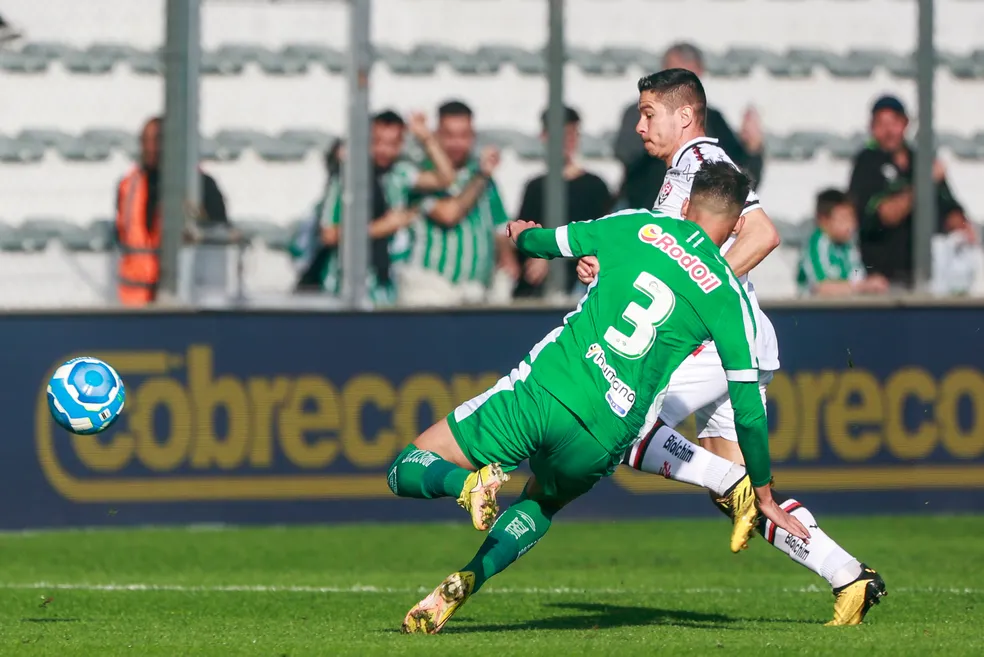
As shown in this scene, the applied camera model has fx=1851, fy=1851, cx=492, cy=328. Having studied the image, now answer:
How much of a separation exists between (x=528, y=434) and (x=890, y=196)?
7.39 metres

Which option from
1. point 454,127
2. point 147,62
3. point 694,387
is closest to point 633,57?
point 454,127

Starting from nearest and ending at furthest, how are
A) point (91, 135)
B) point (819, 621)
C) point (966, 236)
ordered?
1. point (819, 621)
2. point (91, 135)
3. point (966, 236)

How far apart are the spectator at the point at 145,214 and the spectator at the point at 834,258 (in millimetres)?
4124

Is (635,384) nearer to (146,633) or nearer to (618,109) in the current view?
(146,633)

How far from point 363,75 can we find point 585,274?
246 inches

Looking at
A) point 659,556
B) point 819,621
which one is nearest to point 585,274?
point 819,621

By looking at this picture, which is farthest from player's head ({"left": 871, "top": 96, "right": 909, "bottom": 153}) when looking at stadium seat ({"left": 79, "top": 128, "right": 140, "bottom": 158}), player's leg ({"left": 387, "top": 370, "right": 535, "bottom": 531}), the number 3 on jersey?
player's leg ({"left": 387, "top": 370, "right": 535, "bottom": 531})

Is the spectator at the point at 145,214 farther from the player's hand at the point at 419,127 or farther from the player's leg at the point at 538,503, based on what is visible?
the player's leg at the point at 538,503

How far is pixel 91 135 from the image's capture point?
41.2 feet

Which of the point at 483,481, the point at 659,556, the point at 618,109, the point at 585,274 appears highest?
the point at 618,109

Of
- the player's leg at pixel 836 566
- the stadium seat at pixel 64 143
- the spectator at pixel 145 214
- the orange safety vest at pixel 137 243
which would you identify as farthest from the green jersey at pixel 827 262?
the player's leg at pixel 836 566

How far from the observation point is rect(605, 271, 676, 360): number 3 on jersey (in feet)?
21.3

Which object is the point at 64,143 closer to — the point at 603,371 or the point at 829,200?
the point at 829,200

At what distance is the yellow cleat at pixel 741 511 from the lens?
23.0ft
